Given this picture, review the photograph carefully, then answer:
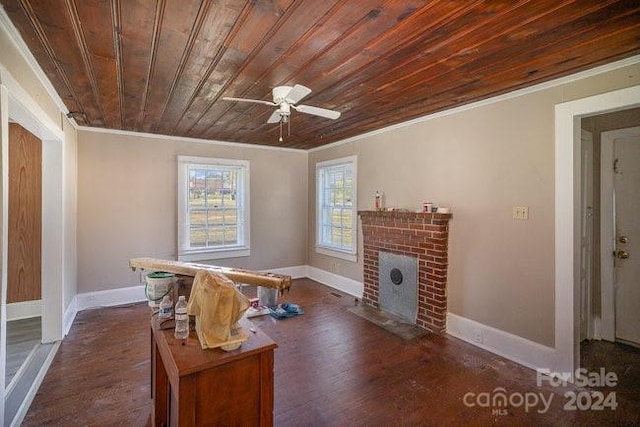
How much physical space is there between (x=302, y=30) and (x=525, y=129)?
2.23 m

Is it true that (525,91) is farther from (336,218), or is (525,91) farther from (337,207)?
(336,218)

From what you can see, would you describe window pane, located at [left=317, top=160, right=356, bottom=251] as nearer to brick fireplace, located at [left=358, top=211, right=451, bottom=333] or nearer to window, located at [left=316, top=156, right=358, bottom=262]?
window, located at [left=316, top=156, right=358, bottom=262]

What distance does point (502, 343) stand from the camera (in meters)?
2.93

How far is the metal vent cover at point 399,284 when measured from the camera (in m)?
3.70

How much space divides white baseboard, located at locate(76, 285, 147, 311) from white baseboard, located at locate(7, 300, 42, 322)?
0.41 metres

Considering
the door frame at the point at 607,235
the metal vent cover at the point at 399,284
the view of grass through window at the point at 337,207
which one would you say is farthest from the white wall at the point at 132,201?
the door frame at the point at 607,235

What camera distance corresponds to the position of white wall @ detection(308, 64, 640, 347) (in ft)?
8.65

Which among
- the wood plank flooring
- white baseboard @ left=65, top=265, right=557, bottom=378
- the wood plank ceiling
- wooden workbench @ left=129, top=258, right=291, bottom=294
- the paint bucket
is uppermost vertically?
the wood plank ceiling

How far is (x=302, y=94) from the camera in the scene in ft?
7.63

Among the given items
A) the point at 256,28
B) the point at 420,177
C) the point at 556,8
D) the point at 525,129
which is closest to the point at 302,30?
the point at 256,28

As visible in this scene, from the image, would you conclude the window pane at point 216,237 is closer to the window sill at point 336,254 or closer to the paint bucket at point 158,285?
the window sill at point 336,254

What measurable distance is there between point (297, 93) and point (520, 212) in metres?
2.27

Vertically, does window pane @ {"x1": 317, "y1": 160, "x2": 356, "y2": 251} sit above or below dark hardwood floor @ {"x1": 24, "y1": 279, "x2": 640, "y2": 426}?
above

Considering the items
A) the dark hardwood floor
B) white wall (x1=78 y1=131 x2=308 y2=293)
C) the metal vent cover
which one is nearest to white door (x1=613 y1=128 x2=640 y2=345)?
the dark hardwood floor
